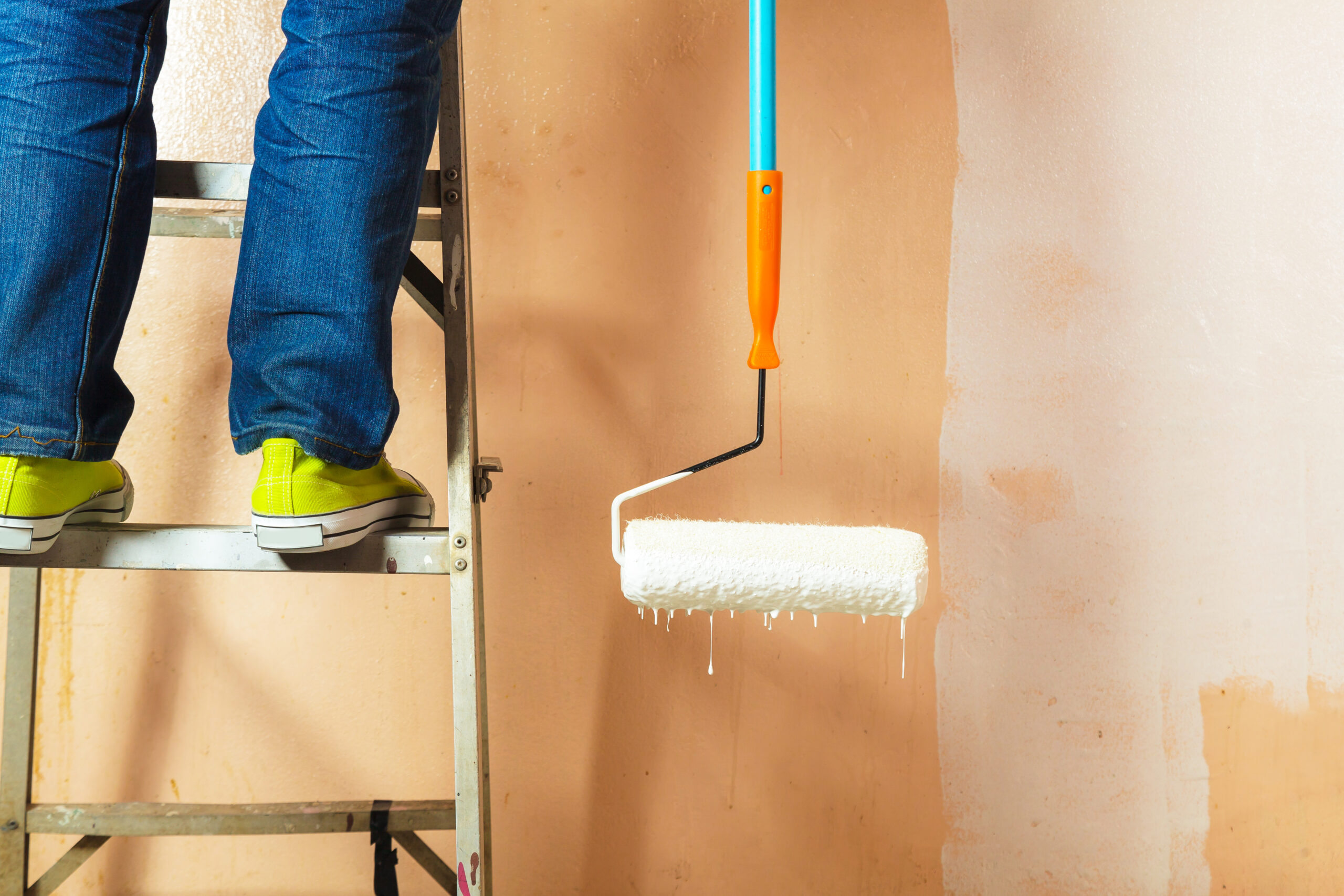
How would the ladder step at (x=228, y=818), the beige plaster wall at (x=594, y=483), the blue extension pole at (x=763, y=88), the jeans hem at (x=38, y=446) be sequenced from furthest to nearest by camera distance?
the beige plaster wall at (x=594, y=483) < the ladder step at (x=228, y=818) < the blue extension pole at (x=763, y=88) < the jeans hem at (x=38, y=446)

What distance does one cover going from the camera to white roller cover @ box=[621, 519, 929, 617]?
22.3 inches

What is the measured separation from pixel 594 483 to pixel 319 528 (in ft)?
1.54

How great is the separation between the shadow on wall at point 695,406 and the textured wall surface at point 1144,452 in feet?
0.25

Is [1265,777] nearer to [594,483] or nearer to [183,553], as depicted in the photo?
[594,483]

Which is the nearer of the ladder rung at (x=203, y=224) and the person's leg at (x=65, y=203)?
the person's leg at (x=65, y=203)

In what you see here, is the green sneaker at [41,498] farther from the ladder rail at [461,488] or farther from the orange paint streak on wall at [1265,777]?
the orange paint streak on wall at [1265,777]

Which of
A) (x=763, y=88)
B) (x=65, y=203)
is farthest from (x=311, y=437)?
(x=763, y=88)

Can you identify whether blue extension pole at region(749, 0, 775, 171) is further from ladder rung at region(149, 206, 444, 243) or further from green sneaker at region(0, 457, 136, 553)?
green sneaker at region(0, 457, 136, 553)

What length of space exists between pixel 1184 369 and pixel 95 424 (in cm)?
114

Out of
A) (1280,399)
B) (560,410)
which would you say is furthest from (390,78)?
(1280,399)

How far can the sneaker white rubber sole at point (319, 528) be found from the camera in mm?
529

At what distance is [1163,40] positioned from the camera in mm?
987

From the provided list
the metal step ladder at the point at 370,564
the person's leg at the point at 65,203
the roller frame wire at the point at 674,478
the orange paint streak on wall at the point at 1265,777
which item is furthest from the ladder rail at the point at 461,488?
the orange paint streak on wall at the point at 1265,777

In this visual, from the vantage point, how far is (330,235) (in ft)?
1.75
